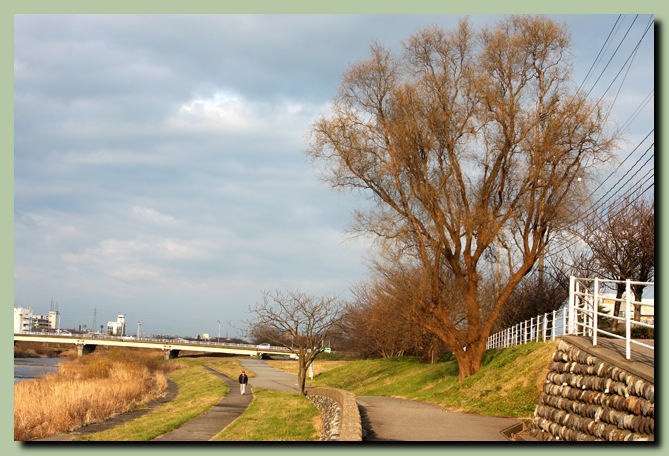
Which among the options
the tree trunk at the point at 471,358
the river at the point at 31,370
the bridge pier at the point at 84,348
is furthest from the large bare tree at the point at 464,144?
the bridge pier at the point at 84,348

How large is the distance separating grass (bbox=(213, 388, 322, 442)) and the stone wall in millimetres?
354

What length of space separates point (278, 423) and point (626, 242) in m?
19.0

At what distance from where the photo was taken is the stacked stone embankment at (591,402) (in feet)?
32.6

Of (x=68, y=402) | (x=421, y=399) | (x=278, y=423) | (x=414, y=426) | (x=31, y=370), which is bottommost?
(x=31, y=370)

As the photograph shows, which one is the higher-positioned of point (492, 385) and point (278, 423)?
point (492, 385)

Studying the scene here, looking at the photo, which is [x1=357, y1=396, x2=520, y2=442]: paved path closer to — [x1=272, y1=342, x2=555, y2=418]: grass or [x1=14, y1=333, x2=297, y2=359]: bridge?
[x1=272, y1=342, x2=555, y2=418]: grass

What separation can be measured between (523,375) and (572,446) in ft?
31.6

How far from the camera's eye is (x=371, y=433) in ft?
48.6

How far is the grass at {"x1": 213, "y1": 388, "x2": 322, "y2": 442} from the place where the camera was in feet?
66.1

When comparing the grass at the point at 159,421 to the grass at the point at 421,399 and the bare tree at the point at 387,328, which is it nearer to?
the grass at the point at 421,399

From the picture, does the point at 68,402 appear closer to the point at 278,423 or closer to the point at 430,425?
the point at 278,423

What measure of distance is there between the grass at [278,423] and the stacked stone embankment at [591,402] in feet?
21.3

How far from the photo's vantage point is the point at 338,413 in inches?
810

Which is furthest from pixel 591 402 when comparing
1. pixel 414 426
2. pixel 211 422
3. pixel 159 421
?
pixel 159 421
